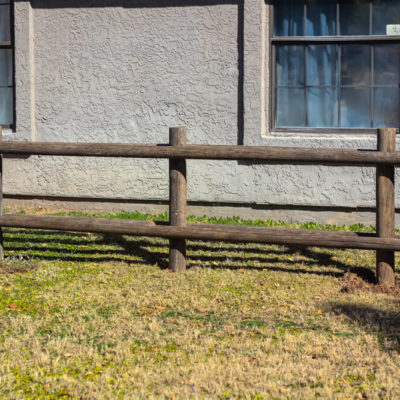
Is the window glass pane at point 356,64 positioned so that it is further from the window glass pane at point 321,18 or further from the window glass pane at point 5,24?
the window glass pane at point 5,24

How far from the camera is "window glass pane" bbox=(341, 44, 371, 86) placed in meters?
7.86

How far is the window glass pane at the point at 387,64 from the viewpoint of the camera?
779 centimetres

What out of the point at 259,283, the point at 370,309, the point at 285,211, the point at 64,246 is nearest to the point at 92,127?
the point at 64,246

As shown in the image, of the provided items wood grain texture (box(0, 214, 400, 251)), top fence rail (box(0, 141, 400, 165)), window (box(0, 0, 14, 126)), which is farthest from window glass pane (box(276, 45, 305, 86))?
window (box(0, 0, 14, 126))

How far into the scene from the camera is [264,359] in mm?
3939

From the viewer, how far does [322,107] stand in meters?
8.05

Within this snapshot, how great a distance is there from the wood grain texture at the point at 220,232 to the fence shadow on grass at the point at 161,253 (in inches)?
20.3

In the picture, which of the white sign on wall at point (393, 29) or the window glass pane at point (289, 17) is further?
the window glass pane at point (289, 17)

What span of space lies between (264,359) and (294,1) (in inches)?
207

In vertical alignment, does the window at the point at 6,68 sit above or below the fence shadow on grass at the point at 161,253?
above

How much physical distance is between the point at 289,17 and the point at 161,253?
3322mm

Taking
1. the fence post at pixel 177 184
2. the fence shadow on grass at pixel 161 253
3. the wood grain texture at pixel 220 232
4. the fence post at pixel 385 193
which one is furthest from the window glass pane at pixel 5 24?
the fence post at pixel 385 193

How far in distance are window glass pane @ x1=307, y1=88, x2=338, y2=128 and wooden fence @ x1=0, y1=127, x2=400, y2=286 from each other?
2462mm

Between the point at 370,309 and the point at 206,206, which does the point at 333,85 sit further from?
the point at 370,309
